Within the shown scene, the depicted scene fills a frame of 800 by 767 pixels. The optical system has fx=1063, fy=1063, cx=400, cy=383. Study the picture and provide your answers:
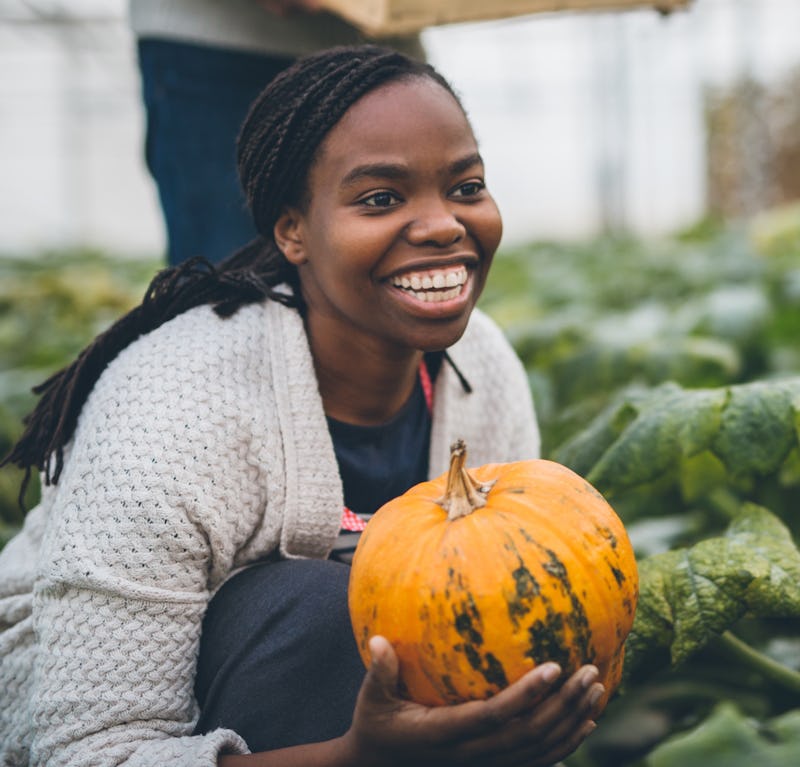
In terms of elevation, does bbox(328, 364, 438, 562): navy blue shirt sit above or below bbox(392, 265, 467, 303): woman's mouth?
below

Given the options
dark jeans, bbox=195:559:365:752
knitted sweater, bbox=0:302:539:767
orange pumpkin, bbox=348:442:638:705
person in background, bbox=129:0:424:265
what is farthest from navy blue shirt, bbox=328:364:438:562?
person in background, bbox=129:0:424:265

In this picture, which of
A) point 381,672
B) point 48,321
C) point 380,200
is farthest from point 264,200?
point 48,321

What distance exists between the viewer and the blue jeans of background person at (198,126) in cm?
290

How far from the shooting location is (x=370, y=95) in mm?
1924

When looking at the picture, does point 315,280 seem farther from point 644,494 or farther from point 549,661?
point 644,494

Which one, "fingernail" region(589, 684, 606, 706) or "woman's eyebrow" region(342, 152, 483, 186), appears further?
"woman's eyebrow" region(342, 152, 483, 186)

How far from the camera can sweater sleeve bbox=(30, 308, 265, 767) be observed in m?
1.75

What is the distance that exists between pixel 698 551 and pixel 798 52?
18.4 meters

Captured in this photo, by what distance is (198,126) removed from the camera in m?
2.93

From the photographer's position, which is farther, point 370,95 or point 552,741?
point 370,95

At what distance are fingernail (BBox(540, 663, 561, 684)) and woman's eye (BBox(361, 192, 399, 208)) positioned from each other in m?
0.86

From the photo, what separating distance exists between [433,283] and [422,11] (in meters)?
0.96

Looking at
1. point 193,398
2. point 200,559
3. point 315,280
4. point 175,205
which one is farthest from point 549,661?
point 175,205

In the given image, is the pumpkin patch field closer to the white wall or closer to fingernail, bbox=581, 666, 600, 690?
fingernail, bbox=581, 666, 600, 690
